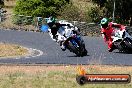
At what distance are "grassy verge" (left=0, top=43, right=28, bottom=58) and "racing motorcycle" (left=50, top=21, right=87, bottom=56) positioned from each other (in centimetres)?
287

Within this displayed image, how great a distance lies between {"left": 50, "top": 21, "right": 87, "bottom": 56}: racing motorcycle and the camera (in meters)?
22.7

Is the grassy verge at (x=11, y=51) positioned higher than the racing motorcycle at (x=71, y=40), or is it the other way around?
the racing motorcycle at (x=71, y=40)

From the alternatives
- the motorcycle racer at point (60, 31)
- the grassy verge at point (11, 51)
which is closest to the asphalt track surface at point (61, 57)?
the motorcycle racer at point (60, 31)

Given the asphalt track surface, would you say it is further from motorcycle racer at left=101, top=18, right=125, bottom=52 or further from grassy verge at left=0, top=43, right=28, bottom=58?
grassy verge at left=0, top=43, right=28, bottom=58

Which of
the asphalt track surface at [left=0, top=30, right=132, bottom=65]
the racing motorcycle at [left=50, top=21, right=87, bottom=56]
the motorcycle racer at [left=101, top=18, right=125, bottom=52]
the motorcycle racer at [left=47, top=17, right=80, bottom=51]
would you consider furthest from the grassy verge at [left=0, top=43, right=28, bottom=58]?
the motorcycle racer at [left=101, top=18, right=125, bottom=52]

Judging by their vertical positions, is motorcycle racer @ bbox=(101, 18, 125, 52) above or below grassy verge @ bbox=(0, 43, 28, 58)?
above

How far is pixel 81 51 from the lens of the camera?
22766 mm

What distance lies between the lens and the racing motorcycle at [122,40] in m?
23.8

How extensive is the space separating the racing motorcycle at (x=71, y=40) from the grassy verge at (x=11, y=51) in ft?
9.43

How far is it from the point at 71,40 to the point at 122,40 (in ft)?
9.07

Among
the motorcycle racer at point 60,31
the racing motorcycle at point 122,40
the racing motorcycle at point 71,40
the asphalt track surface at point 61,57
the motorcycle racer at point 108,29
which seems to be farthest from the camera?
the motorcycle racer at point 108,29

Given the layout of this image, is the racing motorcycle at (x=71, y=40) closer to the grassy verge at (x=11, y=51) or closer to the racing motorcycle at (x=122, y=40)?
the racing motorcycle at (x=122, y=40)

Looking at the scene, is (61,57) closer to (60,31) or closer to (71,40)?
(71,40)

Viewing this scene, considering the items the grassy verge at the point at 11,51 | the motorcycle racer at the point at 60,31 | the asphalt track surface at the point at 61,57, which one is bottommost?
the grassy verge at the point at 11,51
